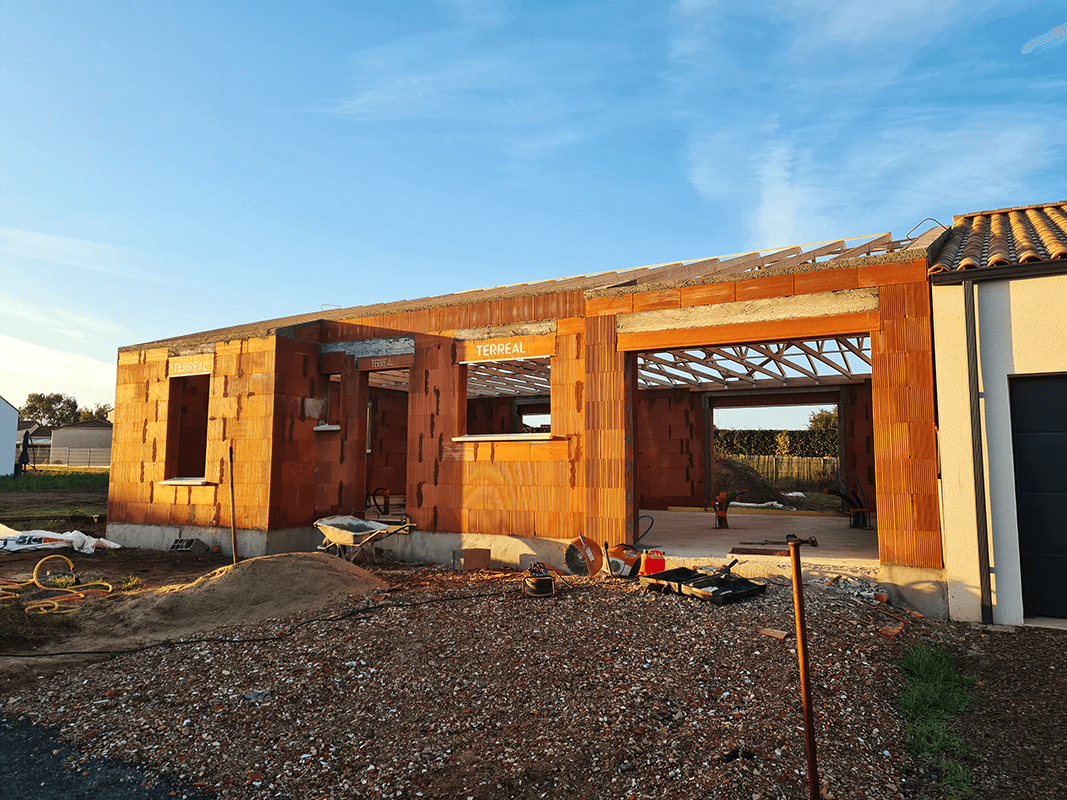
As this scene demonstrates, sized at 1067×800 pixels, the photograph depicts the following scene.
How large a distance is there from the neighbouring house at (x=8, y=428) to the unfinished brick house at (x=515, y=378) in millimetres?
36799

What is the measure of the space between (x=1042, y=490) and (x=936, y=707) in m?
3.94

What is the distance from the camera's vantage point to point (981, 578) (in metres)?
7.89

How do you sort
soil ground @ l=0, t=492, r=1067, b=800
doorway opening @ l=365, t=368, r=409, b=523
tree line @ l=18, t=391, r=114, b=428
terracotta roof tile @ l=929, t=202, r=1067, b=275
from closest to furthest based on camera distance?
soil ground @ l=0, t=492, r=1067, b=800 < terracotta roof tile @ l=929, t=202, r=1067, b=275 < doorway opening @ l=365, t=368, r=409, b=523 < tree line @ l=18, t=391, r=114, b=428

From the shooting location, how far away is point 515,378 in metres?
18.6

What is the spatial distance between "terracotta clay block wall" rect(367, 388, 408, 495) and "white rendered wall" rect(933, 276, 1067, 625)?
1639 cm

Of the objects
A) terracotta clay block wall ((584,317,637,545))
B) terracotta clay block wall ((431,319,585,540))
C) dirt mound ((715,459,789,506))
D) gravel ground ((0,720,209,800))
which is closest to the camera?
gravel ground ((0,720,209,800))

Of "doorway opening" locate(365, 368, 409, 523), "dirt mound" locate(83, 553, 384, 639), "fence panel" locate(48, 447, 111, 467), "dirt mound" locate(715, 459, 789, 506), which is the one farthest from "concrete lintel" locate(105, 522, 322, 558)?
"fence panel" locate(48, 447, 111, 467)

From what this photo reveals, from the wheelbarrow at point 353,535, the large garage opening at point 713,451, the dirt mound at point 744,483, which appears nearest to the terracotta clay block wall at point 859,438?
the large garage opening at point 713,451

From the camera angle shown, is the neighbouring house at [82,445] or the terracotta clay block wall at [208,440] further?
the neighbouring house at [82,445]

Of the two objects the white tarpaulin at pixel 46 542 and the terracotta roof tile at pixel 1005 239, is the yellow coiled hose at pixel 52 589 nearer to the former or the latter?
the white tarpaulin at pixel 46 542

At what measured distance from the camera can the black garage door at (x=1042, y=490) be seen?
787cm

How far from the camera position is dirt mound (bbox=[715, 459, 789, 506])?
2659cm

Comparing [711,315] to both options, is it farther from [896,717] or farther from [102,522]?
[102,522]

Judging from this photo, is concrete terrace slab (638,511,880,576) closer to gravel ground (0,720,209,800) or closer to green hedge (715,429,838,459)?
gravel ground (0,720,209,800)
